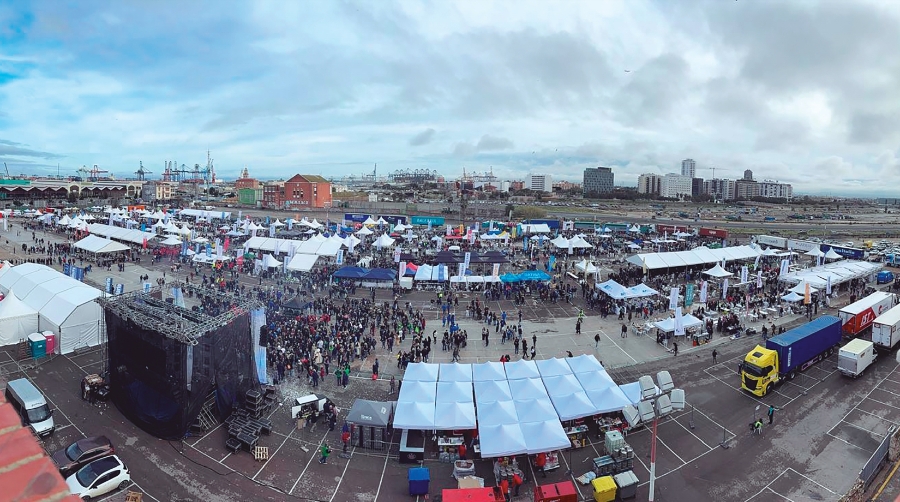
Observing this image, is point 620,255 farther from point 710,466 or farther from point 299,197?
point 299,197

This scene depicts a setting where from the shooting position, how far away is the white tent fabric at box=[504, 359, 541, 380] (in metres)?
15.7

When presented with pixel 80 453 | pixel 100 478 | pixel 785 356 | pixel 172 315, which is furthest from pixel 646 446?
pixel 80 453

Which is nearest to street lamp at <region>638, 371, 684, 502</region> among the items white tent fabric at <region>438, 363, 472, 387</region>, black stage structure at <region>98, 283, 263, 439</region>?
white tent fabric at <region>438, 363, 472, 387</region>

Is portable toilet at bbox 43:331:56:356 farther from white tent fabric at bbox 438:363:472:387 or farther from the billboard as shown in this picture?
the billboard

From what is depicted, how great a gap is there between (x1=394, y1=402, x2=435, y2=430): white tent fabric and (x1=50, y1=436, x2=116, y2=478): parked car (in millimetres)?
7193

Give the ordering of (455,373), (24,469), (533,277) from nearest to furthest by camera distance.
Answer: (24,469) → (455,373) → (533,277)

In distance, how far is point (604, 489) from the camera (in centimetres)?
1146

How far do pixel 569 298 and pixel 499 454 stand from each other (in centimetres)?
1756

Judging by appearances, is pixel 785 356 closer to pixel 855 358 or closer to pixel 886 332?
pixel 855 358

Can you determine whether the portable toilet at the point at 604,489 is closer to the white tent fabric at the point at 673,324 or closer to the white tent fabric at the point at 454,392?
the white tent fabric at the point at 454,392

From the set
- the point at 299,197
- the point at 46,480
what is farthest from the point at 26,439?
the point at 299,197

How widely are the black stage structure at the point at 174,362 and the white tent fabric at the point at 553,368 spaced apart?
9.14 m

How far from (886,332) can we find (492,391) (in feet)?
56.8

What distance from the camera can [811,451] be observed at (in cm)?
1377
